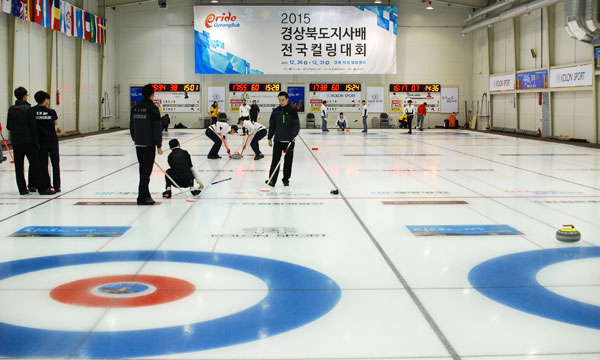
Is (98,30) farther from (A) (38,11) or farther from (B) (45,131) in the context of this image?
(B) (45,131)

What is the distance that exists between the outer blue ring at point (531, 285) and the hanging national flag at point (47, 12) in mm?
24425

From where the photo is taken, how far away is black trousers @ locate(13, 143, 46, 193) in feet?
35.0

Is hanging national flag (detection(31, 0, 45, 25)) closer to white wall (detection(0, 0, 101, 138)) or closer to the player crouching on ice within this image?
white wall (detection(0, 0, 101, 138))

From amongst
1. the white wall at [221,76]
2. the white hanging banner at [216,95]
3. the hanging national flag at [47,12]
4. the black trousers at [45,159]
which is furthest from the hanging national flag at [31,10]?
the black trousers at [45,159]

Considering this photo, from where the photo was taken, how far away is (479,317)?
4695 mm

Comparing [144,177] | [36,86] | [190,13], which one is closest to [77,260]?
[144,177]

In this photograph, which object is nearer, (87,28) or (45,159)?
(45,159)

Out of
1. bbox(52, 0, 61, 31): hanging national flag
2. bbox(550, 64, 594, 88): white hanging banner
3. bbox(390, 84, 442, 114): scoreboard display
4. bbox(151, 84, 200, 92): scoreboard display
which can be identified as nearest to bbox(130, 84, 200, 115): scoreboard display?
bbox(151, 84, 200, 92): scoreboard display

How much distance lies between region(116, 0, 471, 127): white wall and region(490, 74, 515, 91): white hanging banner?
4258mm

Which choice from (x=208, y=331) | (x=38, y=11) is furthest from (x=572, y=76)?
(x=208, y=331)

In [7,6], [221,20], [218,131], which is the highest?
[221,20]

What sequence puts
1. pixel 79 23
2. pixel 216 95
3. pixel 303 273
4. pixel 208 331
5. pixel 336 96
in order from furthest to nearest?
pixel 336 96, pixel 216 95, pixel 79 23, pixel 303 273, pixel 208 331

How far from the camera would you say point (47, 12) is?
86.8 feet

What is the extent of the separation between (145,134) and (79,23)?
76.4 feet
